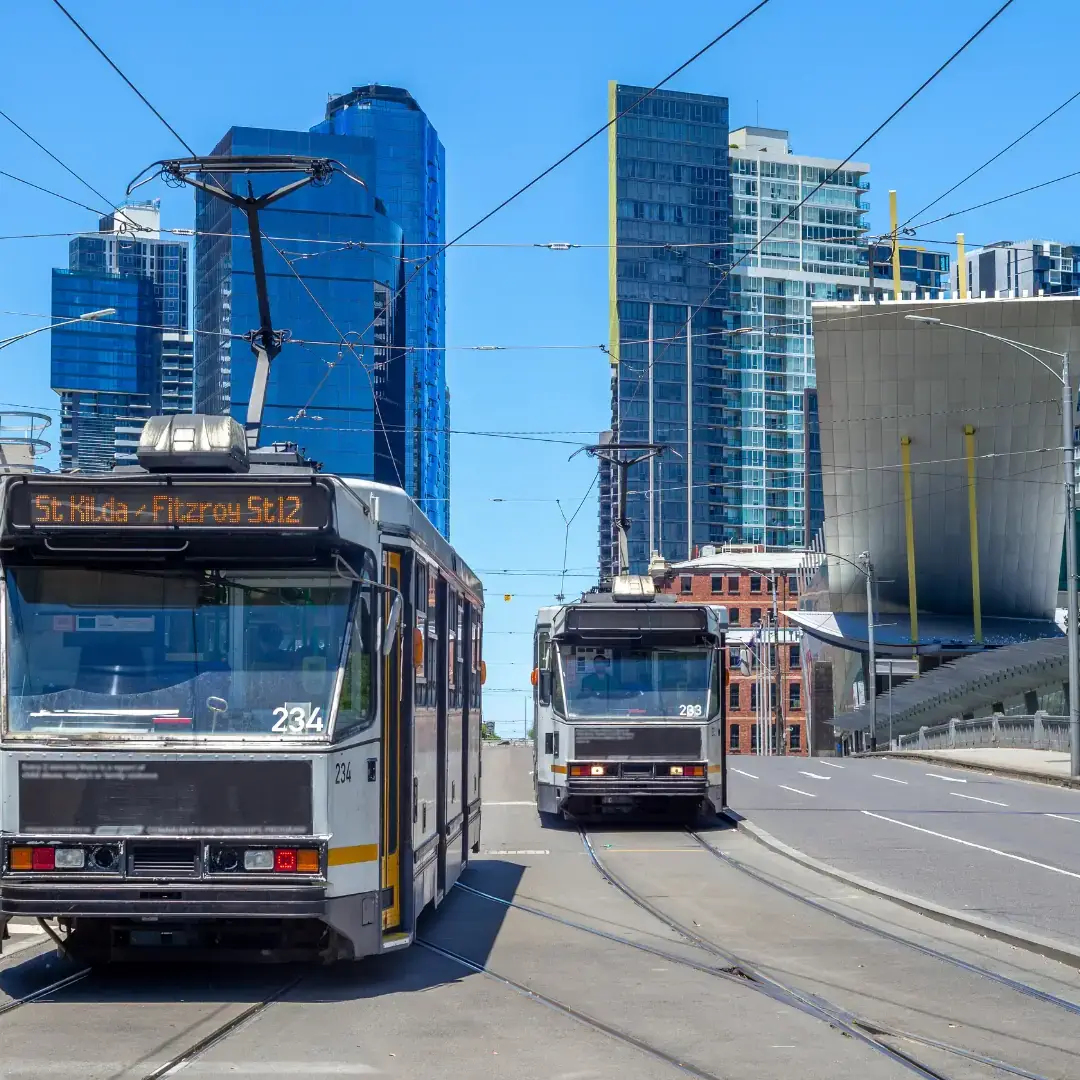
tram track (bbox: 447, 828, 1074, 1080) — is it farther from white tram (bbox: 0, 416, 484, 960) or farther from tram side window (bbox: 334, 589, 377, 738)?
tram side window (bbox: 334, 589, 377, 738)

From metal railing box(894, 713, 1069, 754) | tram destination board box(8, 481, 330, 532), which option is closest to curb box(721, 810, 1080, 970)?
tram destination board box(8, 481, 330, 532)

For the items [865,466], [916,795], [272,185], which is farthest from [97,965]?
[272,185]

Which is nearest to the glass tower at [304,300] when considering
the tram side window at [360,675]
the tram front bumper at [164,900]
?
the tram side window at [360,675]

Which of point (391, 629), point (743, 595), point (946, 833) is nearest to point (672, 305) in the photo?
point (743, 595)

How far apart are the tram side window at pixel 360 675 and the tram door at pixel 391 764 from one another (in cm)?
22

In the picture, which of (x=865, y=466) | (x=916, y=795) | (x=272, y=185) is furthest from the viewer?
(x=272, y=185)

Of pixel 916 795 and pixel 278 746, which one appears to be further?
pixel 916 795

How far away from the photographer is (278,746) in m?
9.18

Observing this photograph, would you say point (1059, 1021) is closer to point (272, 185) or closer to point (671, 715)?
point (671, 715)

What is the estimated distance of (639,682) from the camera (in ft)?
71.2

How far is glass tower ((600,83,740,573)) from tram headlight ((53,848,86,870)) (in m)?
168

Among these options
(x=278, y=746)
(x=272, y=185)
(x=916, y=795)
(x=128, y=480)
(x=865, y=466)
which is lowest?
(x=916, y=795)

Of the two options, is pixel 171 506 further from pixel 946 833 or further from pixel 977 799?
pixel 977 799

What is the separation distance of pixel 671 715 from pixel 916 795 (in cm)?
1102
